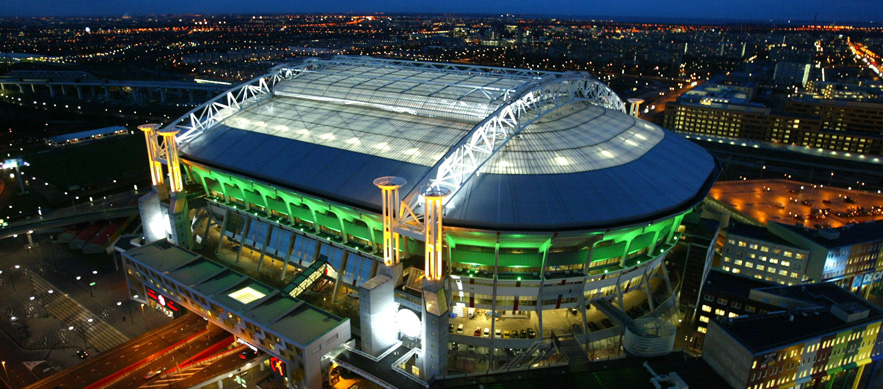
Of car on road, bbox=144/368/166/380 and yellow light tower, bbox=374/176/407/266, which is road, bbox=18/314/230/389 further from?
yellow light tower, bbox=374/176/407/266

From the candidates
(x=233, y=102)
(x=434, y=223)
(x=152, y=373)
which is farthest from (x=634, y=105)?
(x=152, y=373)

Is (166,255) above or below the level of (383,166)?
below

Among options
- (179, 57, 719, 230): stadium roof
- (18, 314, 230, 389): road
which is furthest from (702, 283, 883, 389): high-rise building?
(18, 314, 230, 389): road

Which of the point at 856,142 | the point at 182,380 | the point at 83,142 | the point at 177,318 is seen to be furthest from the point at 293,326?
the point at 856,142

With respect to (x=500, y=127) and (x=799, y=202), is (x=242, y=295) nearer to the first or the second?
(x=500, y=127)

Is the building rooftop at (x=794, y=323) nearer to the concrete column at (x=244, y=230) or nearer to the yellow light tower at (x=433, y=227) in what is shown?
the yellow light tower at (x=433, y=227)

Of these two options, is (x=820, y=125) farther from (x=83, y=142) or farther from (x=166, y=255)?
(x=83, y=142)
